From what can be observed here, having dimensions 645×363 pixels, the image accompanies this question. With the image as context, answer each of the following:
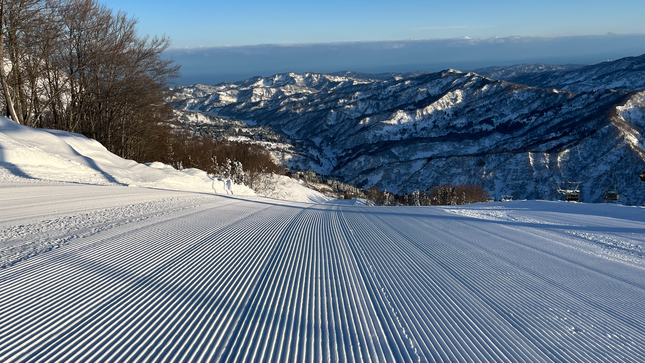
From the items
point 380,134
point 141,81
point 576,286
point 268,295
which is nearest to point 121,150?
point 141,81

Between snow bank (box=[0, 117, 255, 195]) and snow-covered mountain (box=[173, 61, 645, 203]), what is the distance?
12.1 metres

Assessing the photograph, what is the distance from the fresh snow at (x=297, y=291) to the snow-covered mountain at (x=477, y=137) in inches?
988

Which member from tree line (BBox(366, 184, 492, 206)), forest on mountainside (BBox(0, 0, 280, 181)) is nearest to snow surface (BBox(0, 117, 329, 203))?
forest on mountainside (BBox(0, 0, 280, 181))

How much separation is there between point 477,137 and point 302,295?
138 metres

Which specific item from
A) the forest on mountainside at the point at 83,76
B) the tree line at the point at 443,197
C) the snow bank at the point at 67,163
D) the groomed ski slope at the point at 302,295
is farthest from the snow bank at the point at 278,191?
the groomed ski slope at the point at 302,295

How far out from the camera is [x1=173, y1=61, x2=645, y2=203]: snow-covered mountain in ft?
250

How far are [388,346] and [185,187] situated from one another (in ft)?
59.1

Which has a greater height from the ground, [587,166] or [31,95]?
[31,95]

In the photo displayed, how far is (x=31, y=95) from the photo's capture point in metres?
20.7

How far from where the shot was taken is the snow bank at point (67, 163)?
1343 cm

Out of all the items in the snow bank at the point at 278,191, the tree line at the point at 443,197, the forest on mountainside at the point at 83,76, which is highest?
the forest on mountainside at the point at 83,76

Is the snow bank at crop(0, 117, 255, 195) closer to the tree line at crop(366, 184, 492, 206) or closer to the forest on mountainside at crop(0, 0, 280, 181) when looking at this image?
the forest on mountainside at crop(0, 0, 280, 181)

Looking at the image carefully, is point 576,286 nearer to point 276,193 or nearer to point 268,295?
point 268,295

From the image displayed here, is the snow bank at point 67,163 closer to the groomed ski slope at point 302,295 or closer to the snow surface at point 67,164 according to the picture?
the snow surface at point 67,164
